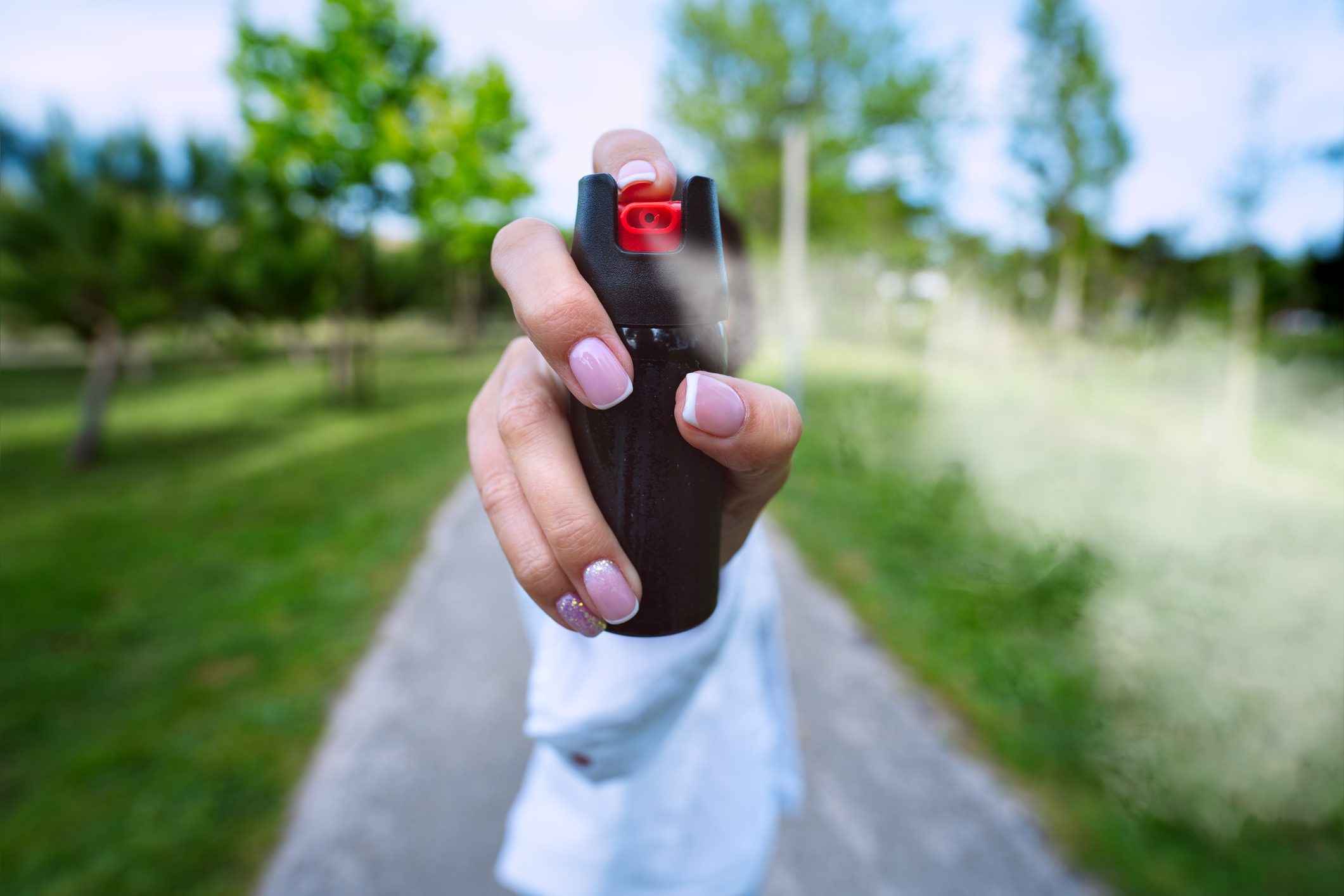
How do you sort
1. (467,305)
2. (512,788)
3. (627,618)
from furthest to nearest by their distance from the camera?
(467,305) → (512,788) → (627,618)

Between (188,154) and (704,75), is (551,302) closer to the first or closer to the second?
(704,75)

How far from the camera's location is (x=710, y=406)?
2.41 feet

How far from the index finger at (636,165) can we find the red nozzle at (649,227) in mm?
56

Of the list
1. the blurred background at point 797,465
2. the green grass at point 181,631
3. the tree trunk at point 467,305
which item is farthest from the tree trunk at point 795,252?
the tree trunk at point 467,305

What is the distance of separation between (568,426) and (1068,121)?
16823 millimetres

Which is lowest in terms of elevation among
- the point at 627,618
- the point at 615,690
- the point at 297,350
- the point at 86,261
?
the point at 615,690

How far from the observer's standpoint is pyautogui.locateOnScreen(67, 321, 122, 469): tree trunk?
→ 9.16 m

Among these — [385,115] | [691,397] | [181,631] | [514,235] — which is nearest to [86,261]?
[385,115]

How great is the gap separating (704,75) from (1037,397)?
1407 cm

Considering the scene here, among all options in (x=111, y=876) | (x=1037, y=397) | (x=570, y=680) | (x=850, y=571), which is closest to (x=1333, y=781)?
(x=850, y=571)

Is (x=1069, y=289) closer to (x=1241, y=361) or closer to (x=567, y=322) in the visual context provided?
(x=1241, y=361)

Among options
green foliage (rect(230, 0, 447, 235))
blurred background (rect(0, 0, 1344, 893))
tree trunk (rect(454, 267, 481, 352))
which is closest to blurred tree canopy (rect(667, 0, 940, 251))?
blurred background (rect(0, 0, 1344, 893))

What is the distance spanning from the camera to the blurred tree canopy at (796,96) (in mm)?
17031

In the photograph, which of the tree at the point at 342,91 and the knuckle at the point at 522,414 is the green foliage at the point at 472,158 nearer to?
the tree at the point at 342,91
